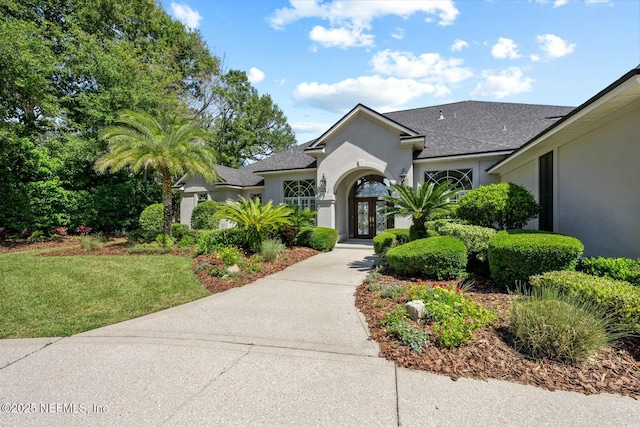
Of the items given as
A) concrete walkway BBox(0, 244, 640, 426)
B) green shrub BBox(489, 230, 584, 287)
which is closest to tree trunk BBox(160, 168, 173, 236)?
concrete walkway BBox(0, 244, 640, 426)

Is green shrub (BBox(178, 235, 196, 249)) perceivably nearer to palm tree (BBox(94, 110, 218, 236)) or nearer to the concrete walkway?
palm tree (BBox(94, 110, 218, 236))

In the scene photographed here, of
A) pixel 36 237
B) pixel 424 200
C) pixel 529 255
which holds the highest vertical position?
pixel 424 200

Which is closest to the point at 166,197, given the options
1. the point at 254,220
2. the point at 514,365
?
the point at 254,220

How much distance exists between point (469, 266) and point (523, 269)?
78.0 inches

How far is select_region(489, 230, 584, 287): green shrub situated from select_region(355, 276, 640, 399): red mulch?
188 cm

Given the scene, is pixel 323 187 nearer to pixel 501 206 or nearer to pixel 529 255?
pixel 501 206

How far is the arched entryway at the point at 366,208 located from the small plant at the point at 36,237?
1594 cm

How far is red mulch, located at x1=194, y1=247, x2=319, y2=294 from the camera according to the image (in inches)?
287

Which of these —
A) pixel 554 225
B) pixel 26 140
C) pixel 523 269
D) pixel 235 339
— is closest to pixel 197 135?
pixel 26 140

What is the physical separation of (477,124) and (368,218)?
Answer: 25.7ft

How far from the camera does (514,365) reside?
3424mm

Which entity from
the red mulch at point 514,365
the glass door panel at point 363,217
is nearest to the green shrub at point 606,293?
the red mulch at point 514,365

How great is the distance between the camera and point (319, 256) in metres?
11.6

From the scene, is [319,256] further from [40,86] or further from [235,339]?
[40,86]
